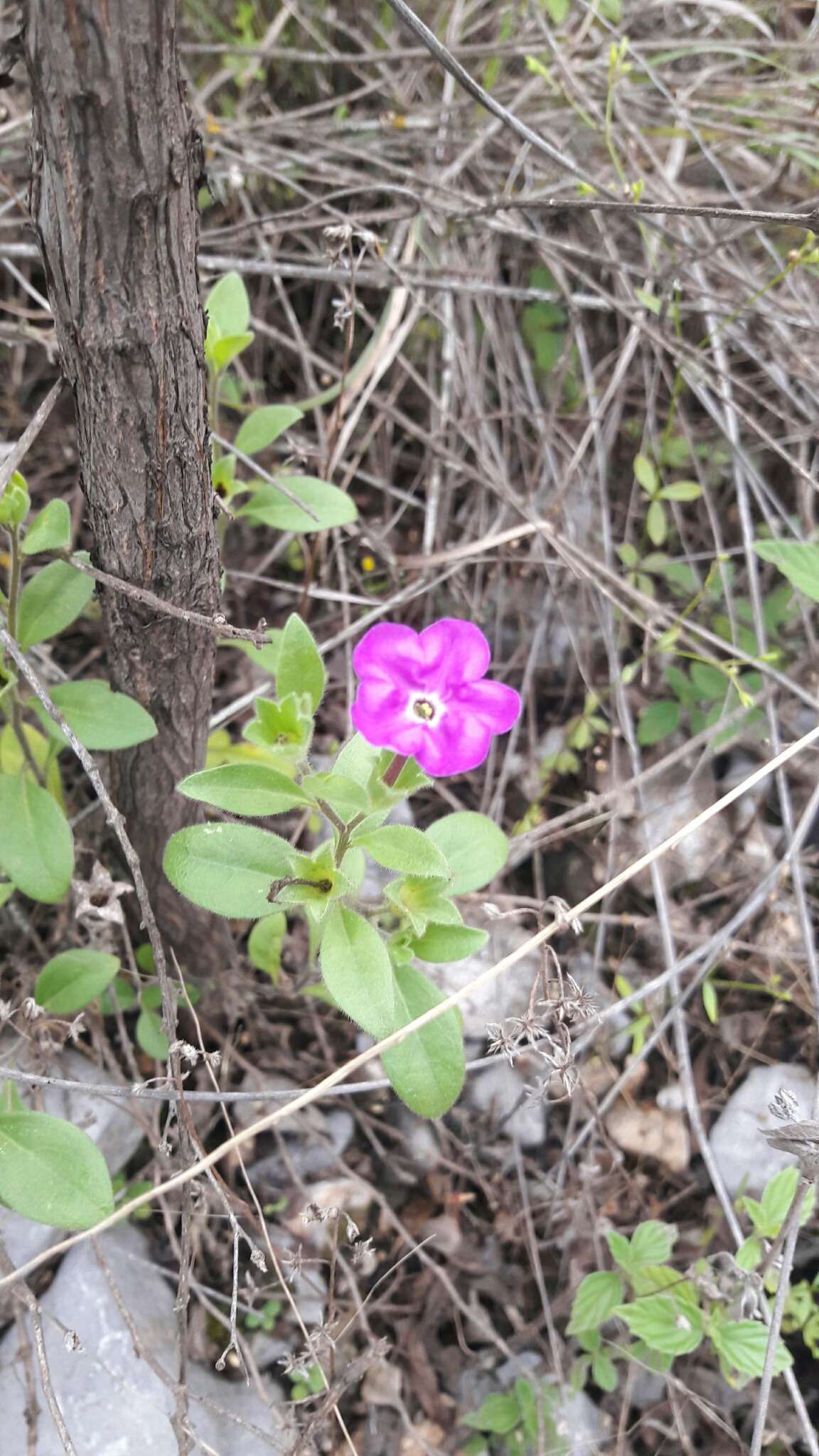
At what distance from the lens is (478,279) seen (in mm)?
2885

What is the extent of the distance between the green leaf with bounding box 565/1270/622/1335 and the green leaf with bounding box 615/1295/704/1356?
0.10 m

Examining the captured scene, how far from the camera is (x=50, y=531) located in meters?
1.58

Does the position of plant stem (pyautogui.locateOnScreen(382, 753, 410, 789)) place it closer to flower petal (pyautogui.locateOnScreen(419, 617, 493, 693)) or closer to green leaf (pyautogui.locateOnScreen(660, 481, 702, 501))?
flower petal (pyautogui.locateOnScreen(419, 617, 493, 693))

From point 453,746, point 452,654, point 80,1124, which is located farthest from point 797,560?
point 80,1124

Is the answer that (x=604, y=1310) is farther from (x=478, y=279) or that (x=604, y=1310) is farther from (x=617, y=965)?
(x=478, y=279)

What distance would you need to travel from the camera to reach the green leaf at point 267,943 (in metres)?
2.20

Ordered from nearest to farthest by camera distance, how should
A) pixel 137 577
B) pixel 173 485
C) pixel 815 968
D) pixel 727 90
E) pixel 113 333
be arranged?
pixel 113 333 < pixel 173 485 < pixel 137 577 < pixel 815 968 < pixel 727 90

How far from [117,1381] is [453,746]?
1.45 m

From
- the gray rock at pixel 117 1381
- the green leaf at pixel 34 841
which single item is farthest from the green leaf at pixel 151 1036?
the green leaf at pixel 34 841

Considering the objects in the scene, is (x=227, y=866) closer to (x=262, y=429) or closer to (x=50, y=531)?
(x=50, y=531)

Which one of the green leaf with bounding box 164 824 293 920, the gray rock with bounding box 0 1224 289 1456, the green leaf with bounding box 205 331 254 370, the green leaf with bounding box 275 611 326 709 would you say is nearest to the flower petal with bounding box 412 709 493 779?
the green leaf with bounding box 275 611 326 709

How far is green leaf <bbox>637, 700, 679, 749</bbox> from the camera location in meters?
2.73

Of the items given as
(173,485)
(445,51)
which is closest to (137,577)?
(173,485)

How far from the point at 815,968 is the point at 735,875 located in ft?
1.66
